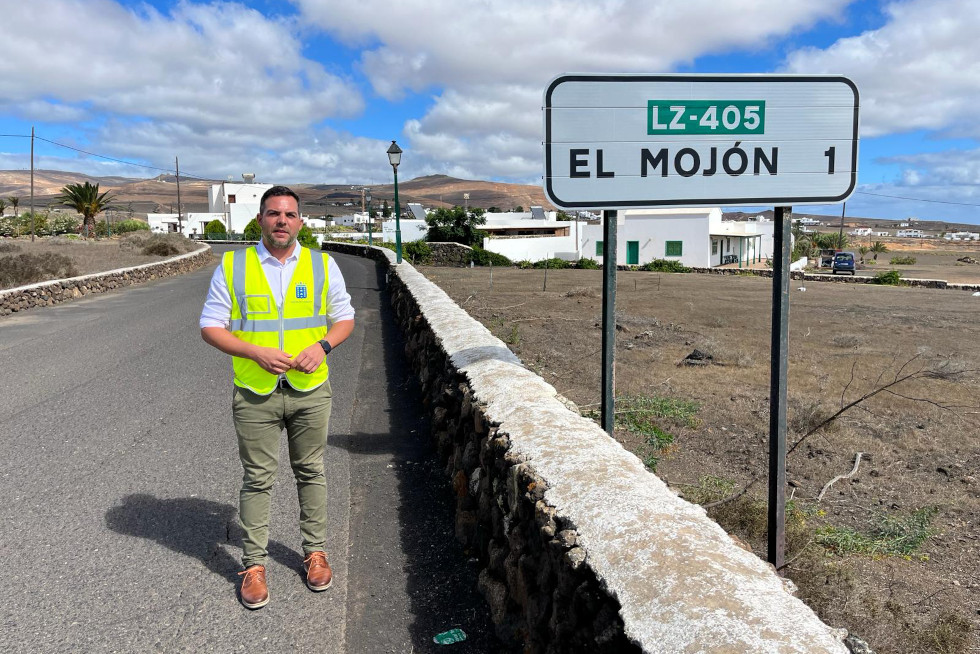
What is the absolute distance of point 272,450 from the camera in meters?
3.23

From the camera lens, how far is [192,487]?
174 inches

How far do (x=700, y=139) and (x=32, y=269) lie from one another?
1922 centimetres

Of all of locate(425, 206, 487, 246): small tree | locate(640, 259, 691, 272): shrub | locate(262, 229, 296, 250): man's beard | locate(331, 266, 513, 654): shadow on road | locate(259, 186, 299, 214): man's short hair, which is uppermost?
locate(425, 206, 487, 246): small tree

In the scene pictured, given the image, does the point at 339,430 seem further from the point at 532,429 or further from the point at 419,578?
the point at 532,429

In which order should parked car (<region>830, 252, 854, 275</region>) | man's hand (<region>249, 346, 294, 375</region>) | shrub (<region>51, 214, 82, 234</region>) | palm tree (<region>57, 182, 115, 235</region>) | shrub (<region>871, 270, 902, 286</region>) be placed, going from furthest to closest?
shrub (<region>51, 214, 82, 234</region>) → palm tree (<region>57, 182, 115, 235</region>) → parked car (<region>830, 252, 854, 275</region>) → shrub (<region>871, 270, 902, 286</region>) → man's hand (<region>249, 346, 294, 375</region>)

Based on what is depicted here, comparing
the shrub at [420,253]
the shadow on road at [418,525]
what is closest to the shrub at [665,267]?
the shrub at [420,253]

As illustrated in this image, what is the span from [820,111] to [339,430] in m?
4.18

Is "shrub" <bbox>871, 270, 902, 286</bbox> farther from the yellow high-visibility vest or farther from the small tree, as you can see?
the yellow high-visibility vest

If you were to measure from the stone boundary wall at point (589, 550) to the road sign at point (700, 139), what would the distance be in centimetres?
Result: 114

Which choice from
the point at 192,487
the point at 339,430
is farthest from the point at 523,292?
the point at 192,487

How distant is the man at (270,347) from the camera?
3.10m

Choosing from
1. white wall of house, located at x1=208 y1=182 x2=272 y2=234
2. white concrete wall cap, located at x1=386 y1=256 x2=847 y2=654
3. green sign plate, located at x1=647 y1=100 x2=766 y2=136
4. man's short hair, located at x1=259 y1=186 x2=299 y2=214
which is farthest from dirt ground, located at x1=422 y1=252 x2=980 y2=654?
white wall of house, located at x1=208 y1=182 x2=272 y2=234

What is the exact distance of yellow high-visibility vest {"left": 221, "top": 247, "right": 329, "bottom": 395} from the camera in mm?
Answer: 3102

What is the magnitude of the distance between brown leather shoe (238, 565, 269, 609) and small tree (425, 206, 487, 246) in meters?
49.0
